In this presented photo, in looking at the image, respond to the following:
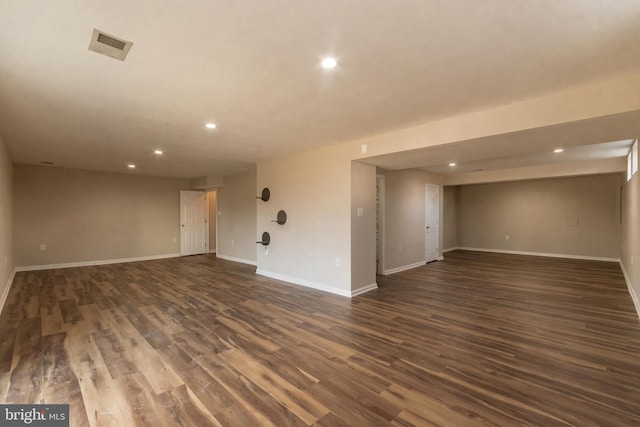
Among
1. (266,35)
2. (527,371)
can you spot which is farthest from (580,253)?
(266,35)

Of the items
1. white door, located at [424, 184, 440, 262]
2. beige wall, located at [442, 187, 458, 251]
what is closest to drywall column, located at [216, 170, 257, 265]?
white door, located at [424, 184, 440, 262]

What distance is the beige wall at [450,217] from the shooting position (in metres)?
9.43

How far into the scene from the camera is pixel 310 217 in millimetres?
5109

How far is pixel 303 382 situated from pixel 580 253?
9130mm

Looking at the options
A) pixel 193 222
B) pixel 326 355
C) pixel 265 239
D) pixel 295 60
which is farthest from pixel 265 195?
pixel 193 222

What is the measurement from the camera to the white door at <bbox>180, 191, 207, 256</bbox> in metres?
8.89

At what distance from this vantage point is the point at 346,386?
2.16 m

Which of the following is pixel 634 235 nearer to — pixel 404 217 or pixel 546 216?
pixel 404 217

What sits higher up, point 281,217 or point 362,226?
point 281,217

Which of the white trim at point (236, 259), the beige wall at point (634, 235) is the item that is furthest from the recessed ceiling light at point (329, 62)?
the white trim at point (236, 259)

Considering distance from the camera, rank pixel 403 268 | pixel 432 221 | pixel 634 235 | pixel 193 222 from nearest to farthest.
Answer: pixel 634 235
pixel 403 268
pixel 432 221
pixel 193 222

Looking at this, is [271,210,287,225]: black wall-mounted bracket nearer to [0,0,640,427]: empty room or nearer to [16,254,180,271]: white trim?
[0,0,640,427]: empty room

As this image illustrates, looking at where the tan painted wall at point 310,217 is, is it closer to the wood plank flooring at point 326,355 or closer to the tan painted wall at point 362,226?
the tan painted wall at point 362,226

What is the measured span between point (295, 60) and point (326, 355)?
2507mm
